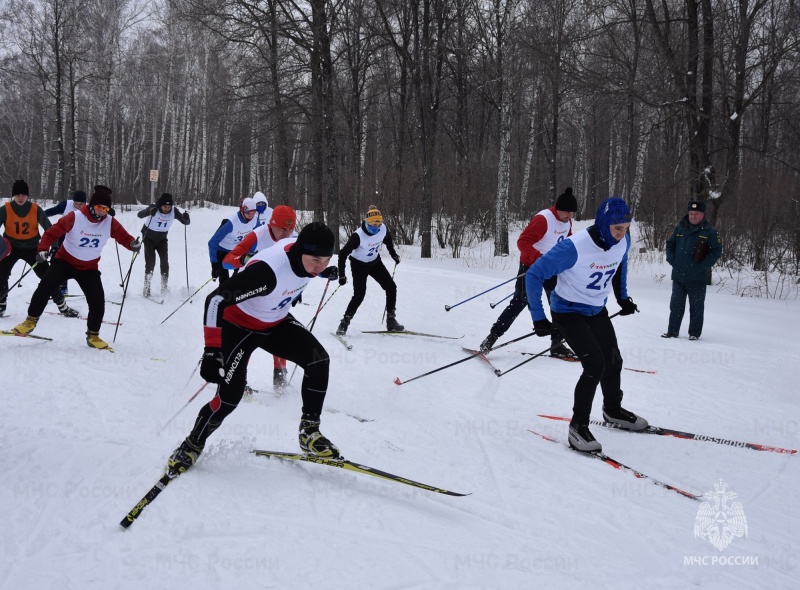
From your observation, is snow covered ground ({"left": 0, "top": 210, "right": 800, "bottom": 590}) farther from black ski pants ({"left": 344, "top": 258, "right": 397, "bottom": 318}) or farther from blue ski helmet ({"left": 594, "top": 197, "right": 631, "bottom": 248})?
blue ski helmet ({"left": 594, "top": 197, "right": 631, "bottom": 248})

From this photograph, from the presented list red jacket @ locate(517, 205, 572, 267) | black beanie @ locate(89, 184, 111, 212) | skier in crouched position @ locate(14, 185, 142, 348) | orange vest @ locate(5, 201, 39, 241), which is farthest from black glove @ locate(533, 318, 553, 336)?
orange vest @ locate(5, 201, 39, 241)

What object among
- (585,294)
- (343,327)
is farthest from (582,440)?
(343,327)

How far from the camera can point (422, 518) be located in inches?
124

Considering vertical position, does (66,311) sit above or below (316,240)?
below

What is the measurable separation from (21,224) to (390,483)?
694 centimetres

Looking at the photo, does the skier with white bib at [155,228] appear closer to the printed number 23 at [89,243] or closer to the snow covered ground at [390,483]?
the snow covered ground at [390,483]

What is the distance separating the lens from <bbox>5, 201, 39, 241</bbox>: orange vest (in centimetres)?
773

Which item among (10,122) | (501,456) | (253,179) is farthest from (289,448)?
(10,122)

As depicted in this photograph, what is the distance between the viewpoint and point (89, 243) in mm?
6480

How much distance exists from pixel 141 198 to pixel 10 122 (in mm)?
11191

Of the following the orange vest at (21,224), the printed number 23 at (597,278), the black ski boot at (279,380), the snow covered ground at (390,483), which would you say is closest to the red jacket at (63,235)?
the snow covered ground at (390,483)

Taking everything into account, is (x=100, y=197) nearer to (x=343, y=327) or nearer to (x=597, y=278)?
(x=343, y=327)

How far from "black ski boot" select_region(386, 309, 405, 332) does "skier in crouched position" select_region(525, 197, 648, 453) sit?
389 centimetres

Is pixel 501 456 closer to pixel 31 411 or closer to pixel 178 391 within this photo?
pixel 178 391
